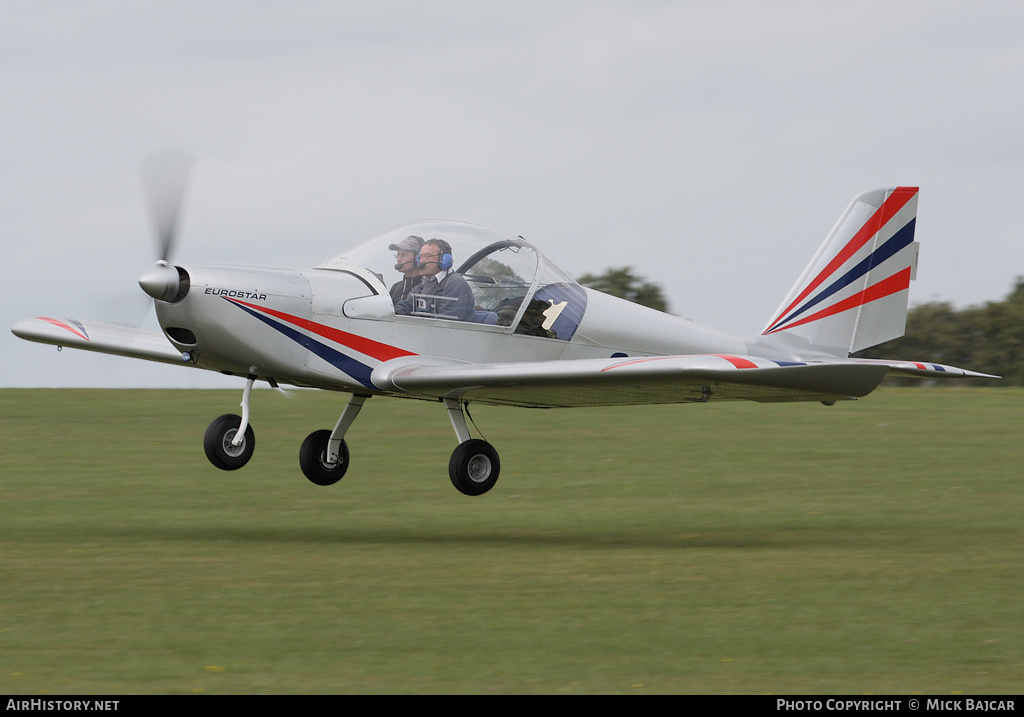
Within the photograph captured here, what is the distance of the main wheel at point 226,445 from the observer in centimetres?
1192

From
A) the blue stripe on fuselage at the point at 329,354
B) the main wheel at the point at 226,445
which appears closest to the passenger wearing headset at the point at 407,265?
the blue stripe on fuselage at the point at 329,354

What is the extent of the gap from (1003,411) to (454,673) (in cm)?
2586

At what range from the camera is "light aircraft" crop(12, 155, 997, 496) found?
11.4m

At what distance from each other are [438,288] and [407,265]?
0.38 meters

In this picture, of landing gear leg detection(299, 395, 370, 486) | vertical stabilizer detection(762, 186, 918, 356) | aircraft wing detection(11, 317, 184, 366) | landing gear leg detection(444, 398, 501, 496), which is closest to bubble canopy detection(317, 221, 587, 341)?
landing gear leg detection(444, 398, 501, 496)

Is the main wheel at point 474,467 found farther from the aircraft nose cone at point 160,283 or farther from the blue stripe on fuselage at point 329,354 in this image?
the aircraft nose cone at point 160,283

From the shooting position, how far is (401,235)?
12.7 m

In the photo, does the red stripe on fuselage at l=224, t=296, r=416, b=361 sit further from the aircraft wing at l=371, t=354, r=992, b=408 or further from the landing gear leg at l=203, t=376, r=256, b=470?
the landing gear leg at l=203, t=376, r=256, b=470

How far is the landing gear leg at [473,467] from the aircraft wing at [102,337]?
3.39 meters

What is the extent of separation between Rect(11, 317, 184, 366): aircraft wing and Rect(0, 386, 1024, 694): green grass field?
5.77 feet

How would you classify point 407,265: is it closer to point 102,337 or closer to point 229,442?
Answer: point 229,442

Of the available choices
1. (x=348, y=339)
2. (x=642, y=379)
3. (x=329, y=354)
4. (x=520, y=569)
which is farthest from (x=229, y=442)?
(x=642, y=379)

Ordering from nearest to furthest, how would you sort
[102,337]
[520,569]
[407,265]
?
[520,569] → [407,265] → [102,337]

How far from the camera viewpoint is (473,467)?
12.4m
